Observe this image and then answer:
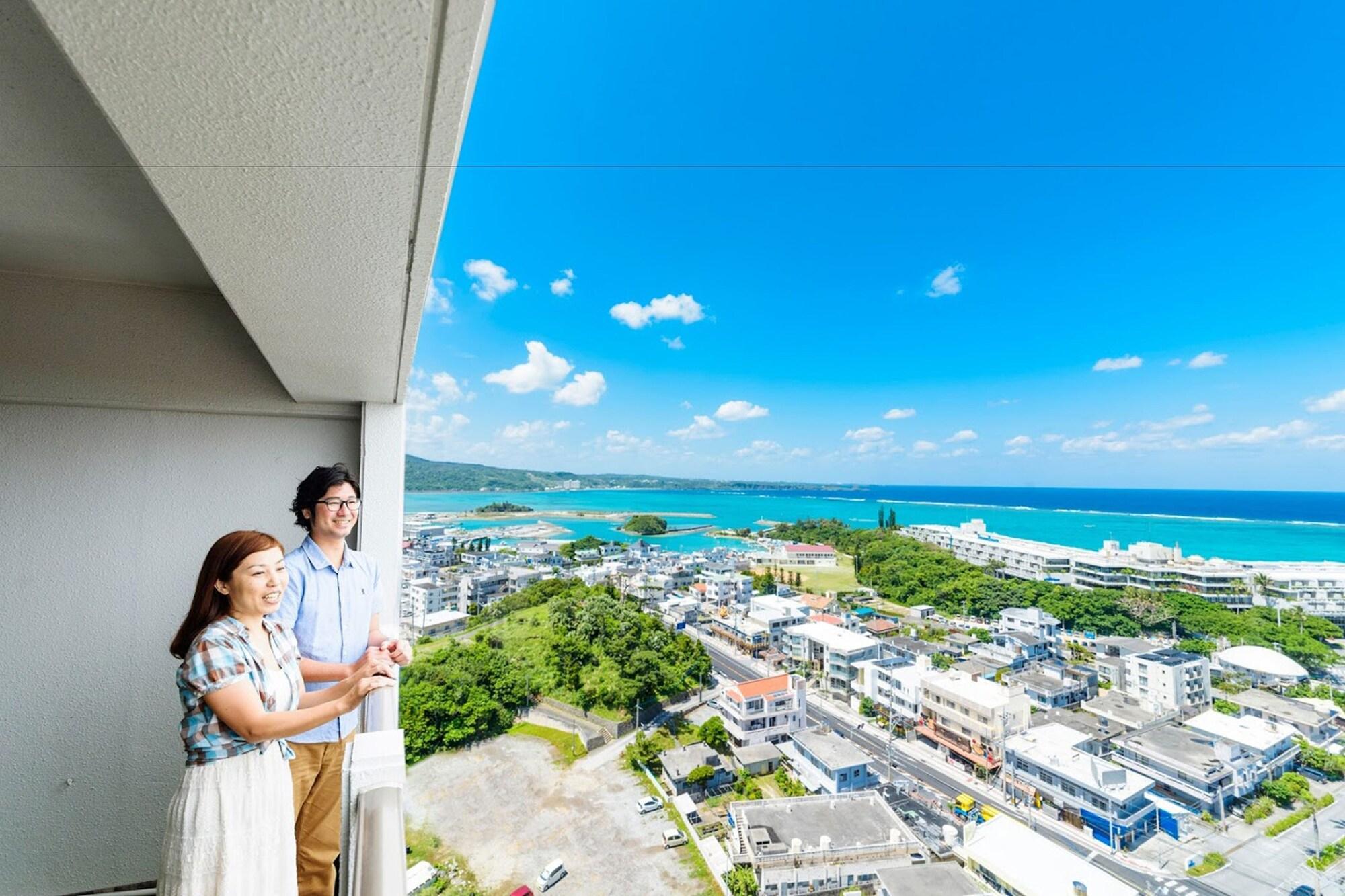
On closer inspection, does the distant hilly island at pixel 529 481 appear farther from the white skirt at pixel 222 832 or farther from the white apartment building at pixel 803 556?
the white skirt at pixel 222 832

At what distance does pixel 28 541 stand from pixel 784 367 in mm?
12016

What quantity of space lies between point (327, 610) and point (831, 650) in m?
5.32

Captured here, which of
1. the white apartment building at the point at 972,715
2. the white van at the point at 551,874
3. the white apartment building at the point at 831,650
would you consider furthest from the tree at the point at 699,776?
the white apartment building at the point at 972,715

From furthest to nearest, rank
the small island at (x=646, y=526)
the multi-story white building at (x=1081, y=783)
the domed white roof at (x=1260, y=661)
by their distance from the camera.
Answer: the small island at (x=646, y=526)
the domed white roof at (x=1260, y=661)
the multi-story white building at (x=1081, y=783)

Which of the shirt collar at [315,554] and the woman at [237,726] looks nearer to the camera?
the woman at [237,726]

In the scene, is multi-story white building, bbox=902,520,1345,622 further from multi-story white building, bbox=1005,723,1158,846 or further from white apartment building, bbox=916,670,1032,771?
multi-story white building, bbox=1005,723,1158,846

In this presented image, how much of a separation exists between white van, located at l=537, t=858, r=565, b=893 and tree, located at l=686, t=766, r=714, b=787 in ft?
A: 4.76

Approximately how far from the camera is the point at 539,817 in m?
4.95

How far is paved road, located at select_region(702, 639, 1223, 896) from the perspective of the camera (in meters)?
3.98

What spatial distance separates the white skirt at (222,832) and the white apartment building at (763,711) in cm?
480

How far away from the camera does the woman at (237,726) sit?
838 mm

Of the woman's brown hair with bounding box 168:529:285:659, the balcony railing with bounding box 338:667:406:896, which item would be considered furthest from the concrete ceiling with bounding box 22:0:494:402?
the balcony railing with bounding box 338:667:406:896

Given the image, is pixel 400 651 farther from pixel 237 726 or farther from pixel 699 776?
pixel 699 776

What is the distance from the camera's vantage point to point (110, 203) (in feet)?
3.90
